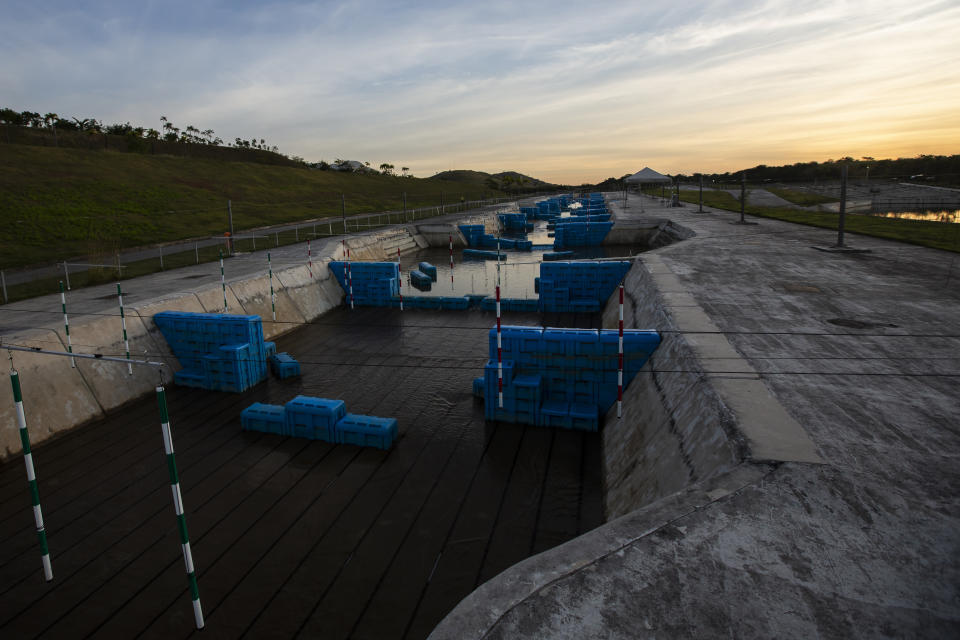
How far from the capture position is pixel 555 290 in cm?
1764

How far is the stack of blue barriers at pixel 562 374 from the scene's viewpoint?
28.9ft

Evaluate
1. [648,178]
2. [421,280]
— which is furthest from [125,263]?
[648,178]

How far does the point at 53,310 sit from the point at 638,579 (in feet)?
47.3

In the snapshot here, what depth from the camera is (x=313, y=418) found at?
8.34 meters

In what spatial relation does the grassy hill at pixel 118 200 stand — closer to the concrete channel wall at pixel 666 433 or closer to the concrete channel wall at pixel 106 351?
the concrete channel wall at pixel 106 351

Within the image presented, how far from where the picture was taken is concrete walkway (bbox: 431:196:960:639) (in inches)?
123

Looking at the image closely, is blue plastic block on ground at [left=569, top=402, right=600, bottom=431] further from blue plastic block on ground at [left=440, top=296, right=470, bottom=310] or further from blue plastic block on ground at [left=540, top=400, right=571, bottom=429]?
blue plastic block on ground at [left=440, top=296, right=470, bottom=310]

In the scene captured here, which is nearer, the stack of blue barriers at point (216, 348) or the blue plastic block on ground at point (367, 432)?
the blue plastic block on ground at point (367, 432)

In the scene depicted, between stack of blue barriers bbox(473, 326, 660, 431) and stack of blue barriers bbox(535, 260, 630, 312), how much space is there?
28.6 ft

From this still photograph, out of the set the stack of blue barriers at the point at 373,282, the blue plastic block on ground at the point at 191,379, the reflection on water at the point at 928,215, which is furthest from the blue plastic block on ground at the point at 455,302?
the reflection on water at the point at 928,215

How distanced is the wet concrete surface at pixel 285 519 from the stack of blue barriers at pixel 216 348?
21.7 inches

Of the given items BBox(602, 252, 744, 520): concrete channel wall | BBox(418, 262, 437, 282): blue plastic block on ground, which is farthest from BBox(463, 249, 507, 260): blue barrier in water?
BBox(602, 252, 744, 520): concrete channel wall

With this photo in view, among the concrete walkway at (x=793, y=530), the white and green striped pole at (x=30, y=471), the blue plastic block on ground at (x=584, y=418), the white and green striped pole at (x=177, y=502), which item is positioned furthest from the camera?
the blue plastic block on ground at (x=584, y=418)

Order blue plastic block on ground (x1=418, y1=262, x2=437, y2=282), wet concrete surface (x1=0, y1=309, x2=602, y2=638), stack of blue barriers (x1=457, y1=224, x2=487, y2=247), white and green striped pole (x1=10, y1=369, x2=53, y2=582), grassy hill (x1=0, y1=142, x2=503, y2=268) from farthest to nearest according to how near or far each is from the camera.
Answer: stack of blue barriers (x1=457, y1=224, x2=487, y2=247), grassy hill (x1=0, y1=142, x2=503, y2=268), blue plastic block on ground (x1=418, y1=262, x2=437, y2=282), wet concrete surface (x1=0, y1=309, x2=602, y2=638), white and green striped pole (x1=10, y1=369, x2=53, y2=582)
